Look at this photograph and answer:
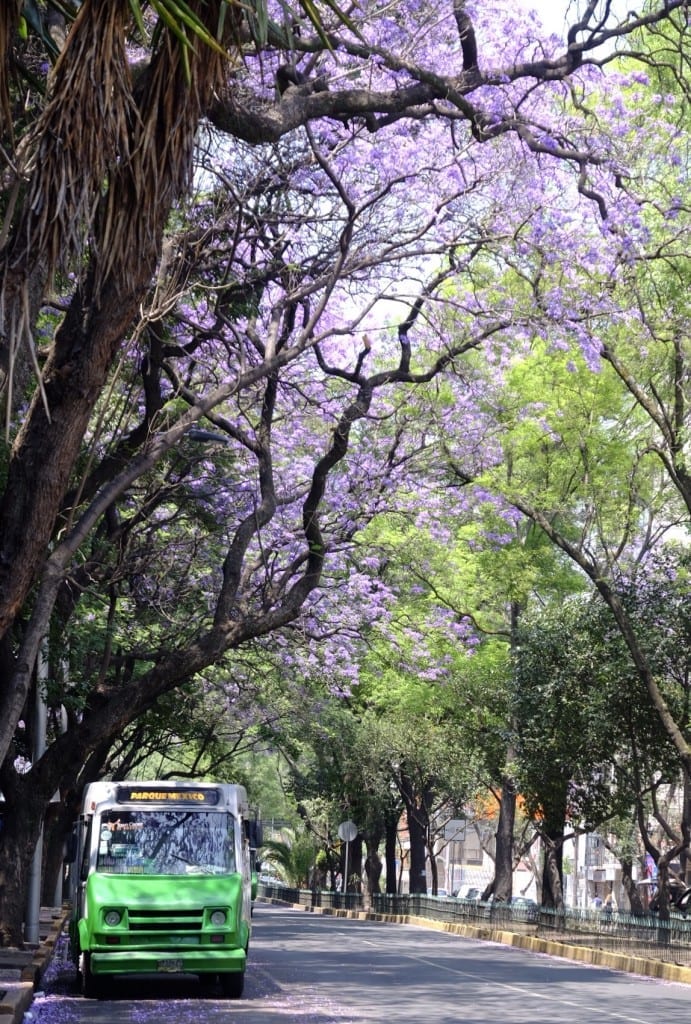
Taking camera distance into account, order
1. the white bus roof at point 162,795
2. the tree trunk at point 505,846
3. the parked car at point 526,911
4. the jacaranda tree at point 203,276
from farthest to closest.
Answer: the tree trunk at point 505,846
the parked car at point 526,911
the white bus roof at point 162,795
the jacaranda tree at point 203,276

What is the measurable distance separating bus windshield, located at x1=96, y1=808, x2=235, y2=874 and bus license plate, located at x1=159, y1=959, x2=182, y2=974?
45.5 inches

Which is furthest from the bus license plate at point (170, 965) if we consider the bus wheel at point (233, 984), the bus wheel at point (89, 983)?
the bus wheel at point (89, 983)

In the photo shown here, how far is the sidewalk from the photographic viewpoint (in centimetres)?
1330

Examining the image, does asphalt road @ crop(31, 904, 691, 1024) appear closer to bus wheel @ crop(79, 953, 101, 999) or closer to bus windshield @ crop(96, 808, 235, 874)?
bus wheel @ crop(79, 953, 101, 999)

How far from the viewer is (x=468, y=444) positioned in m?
26.5

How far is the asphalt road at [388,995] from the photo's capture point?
15156mm

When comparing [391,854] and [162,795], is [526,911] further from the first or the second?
[391,854]

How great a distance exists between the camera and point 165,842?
61.5 ft

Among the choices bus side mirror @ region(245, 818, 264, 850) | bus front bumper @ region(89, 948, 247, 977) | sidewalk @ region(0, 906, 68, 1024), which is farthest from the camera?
bus side mirror @ region(245, 818, 264, 850)

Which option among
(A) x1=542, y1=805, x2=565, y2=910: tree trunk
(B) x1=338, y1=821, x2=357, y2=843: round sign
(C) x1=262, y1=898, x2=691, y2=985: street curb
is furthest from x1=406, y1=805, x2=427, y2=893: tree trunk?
(A) x1=542, y1=805, x2=565, y2=910: tree trunk

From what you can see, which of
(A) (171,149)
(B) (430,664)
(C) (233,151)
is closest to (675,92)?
(C) (233,151)

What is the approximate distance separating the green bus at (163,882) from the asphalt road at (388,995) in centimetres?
48

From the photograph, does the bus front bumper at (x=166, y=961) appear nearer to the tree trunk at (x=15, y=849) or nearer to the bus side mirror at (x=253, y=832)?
the bus side mirror at (x=253, y=832)

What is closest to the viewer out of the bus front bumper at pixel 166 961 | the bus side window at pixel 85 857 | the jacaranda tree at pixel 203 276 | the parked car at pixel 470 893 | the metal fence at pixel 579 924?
the jacaranda tree at pixel 203 276
